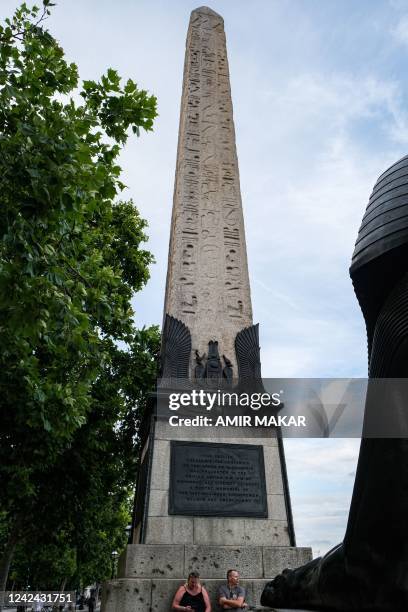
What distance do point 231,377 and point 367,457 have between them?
6.23 metres

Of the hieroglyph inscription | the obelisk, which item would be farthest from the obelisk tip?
the obelisk

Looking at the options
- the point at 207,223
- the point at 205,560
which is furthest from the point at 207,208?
the point at 205,560

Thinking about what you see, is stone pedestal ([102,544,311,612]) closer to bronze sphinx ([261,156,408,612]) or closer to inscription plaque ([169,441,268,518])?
inscription plaque ([169,441,268,518])

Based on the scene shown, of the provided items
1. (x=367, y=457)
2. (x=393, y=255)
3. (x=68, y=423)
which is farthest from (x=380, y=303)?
(x=68, y=423)

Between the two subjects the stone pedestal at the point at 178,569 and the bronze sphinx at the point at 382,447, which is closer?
the bronze sphinx at the point at 382,447

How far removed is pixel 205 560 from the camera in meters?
5.84

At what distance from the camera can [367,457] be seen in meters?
1.49

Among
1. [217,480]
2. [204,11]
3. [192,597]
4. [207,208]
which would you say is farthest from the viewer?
[204,11]

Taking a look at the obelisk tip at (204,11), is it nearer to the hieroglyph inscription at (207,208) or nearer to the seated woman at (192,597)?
the hieroglyph inscription at (207,208)

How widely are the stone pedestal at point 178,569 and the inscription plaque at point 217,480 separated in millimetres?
474

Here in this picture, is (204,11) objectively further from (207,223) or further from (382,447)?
(382,447)

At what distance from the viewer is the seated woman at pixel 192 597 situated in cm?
509

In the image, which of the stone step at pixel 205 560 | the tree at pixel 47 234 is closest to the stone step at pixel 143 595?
the stone step at pixel 205 560

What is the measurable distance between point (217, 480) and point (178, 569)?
1171 mm
